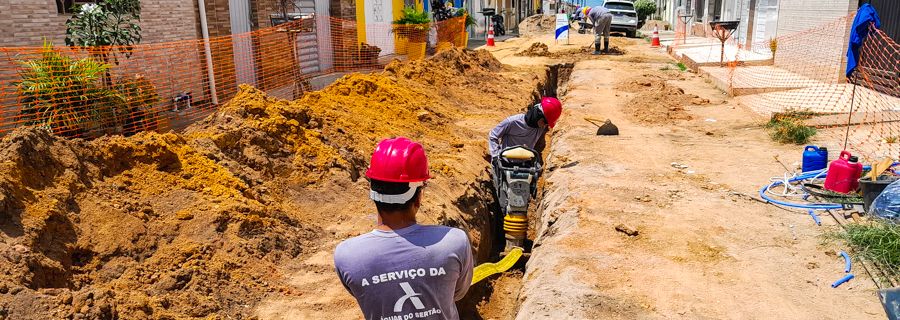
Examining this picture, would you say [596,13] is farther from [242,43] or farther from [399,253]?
[399,253]

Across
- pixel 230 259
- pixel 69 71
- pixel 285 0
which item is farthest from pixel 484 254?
pixel 285 0

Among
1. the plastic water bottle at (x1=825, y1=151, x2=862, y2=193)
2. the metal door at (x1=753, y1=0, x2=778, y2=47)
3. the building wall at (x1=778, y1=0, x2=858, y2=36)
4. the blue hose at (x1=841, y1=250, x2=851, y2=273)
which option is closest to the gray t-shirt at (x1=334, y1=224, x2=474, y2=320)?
the blue hose at (x1=841, y1=250, x2=851, y2=273)

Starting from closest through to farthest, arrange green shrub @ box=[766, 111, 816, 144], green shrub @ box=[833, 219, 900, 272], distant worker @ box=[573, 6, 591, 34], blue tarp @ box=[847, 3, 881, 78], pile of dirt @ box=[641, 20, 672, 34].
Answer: green shrub @ box=[833, 219, 900, 272]
blue tarp @ box=[847, 3, 881, 78]
green shrub @ box=[766, 111, 816, 144]
distant worker @ box=[573, 6, 591, 34]
pile of dirt @ box=[641, 20, 672, 34]

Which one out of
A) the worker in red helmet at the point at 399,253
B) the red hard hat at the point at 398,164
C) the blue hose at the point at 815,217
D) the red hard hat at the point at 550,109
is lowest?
the blue hose at the point at 815,217

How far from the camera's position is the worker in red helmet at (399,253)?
7.73 ft

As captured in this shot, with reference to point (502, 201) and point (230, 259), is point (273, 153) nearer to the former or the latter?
point (230, 259)

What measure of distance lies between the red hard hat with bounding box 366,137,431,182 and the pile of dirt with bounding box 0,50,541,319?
2515mm

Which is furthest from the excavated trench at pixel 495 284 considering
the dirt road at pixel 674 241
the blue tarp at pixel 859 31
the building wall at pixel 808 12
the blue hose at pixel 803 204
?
the building wall at pixel 808 12

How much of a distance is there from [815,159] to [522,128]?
3194mm

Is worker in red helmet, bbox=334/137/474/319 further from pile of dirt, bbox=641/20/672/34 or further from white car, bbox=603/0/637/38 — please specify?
pile of dirt, bbox=641/20/672/34

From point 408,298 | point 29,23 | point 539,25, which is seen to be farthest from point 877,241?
point 539,25

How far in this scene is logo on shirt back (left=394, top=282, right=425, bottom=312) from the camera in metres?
2.38

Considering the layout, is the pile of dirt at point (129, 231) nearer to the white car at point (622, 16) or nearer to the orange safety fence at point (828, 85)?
the orange safety fence at point (828, 85)

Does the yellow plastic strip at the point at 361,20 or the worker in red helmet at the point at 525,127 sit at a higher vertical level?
the yellow plastic strip at the point at 361,20
